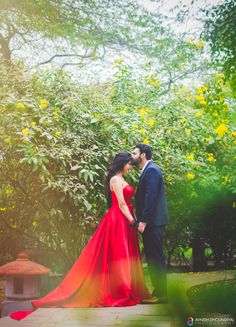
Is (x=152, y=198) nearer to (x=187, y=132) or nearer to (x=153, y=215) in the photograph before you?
(x=153, y=215)

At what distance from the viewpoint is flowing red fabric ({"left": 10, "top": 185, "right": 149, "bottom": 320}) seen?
12.7 ft

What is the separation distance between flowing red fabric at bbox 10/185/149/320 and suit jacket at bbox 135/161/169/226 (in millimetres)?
230

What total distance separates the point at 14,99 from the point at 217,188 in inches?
124

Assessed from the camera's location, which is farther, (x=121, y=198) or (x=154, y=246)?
Answer: (x=121, y=198)

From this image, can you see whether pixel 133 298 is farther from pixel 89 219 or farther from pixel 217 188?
pixel 217 188

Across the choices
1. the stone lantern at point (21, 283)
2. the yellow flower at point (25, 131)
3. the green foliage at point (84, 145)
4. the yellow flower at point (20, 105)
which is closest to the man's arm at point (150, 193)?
the green foliage at point (84, 145)

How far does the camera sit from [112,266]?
13.3 ft

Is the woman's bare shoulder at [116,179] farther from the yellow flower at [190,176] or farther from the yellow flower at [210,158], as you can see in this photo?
the yellow flower at [210,158]

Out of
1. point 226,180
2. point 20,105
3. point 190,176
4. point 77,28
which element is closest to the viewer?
point 20,105

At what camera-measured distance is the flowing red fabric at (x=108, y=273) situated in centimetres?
388

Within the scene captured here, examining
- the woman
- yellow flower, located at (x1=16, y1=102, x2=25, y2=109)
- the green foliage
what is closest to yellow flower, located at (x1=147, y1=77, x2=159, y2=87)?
the green foliage

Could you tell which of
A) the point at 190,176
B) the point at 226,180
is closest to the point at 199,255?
the point at 226,180

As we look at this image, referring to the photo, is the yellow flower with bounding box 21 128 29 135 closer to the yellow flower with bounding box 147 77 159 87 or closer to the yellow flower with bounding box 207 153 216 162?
the yellow flower with bounding box 207 153 216 162

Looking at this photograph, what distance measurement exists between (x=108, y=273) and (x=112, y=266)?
0.07 meters
